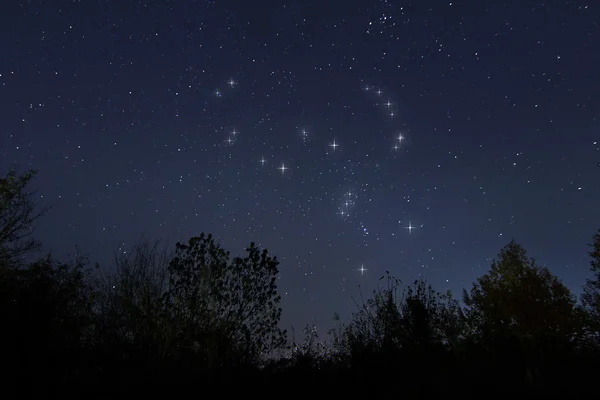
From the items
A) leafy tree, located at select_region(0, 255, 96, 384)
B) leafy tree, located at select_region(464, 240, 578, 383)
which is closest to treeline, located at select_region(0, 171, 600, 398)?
leafy tree, located at select_region(0, 255, 96, 384)

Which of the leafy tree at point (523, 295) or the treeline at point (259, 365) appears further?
the leafy tree at point (523, 295)

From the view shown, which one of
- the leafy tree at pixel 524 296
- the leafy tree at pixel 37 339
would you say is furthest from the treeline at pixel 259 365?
the leafy tree at pixel 524 296

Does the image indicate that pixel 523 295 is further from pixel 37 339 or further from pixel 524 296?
pixel 37 339

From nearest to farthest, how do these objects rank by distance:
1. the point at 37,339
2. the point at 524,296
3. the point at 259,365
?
1. the point at 37,339
2. the point at 259,365
3. the point at 524,296

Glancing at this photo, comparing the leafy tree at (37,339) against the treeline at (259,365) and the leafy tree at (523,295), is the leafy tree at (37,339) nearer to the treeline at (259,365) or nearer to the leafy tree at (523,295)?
the treeline at (259,365)

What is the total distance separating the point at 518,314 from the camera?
32.8 m

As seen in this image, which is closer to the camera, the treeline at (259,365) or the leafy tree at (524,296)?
the treeline at (259,365)

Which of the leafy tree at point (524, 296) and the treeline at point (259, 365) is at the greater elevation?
the leafy tree at point (524, 296)

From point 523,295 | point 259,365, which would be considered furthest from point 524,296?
point 259,365

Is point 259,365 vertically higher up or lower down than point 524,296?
lower down

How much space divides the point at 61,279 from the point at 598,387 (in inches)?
947

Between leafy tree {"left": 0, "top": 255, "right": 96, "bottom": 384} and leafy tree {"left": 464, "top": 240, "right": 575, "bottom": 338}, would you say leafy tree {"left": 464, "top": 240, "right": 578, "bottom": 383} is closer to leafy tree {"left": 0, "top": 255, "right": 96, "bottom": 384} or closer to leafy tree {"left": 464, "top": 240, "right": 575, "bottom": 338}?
leafy tree {"left": 464, "top": 240, "right": 575, "bottom": 338}

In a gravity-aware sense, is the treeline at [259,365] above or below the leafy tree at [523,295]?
below

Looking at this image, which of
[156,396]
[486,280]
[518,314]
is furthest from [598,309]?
[156,396]
